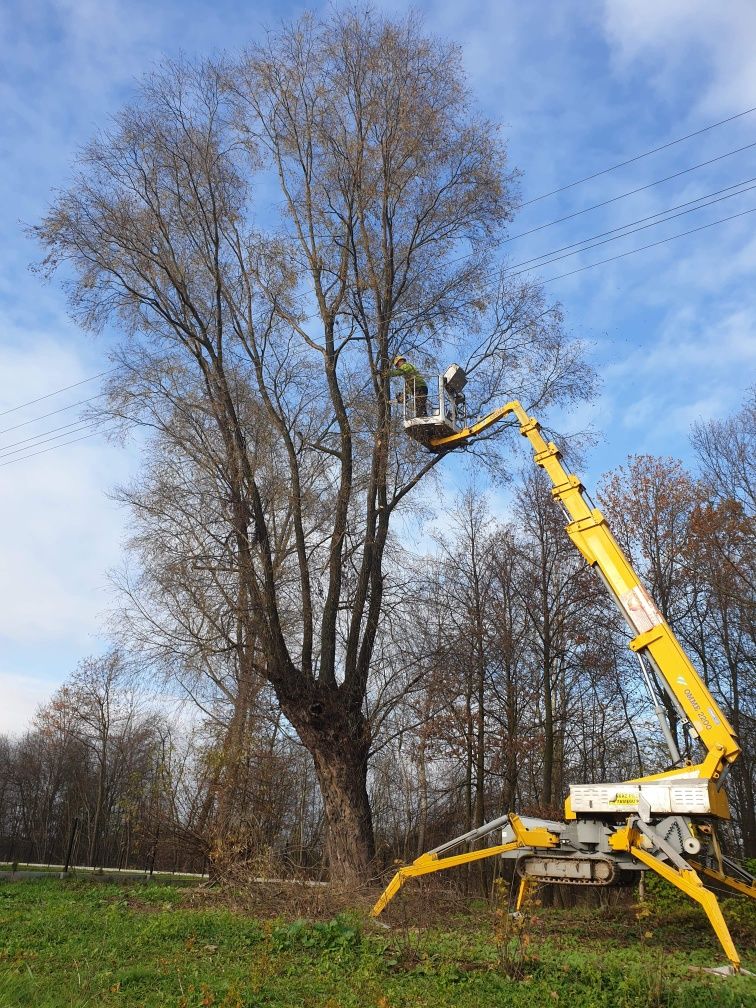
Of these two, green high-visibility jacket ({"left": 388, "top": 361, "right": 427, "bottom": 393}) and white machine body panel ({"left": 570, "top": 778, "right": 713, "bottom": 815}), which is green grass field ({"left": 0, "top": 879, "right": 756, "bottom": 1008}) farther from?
green high-visibility jacket ({"left": 388, "top": 361, "right": 427, "bottom": 393})

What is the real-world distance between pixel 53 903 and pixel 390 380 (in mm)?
10635

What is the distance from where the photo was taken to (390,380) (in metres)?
15.7

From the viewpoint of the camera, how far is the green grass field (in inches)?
233

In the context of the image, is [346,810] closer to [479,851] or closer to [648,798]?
[479,851]

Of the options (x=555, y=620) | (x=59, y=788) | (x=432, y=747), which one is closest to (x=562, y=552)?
(x=555, y=620)

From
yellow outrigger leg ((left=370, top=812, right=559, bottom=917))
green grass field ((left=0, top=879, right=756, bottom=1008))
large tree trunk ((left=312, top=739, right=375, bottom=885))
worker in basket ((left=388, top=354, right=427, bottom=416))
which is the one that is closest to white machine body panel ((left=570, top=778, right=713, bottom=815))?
yellow outrigger leg ((left=370, top=812, right=559, bottom=917))

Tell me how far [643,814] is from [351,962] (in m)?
3.65

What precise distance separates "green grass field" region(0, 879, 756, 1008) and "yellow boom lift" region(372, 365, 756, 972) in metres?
0.67

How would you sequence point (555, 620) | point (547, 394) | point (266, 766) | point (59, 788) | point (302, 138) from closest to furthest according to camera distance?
point (547, 394), point (302, 138), point (266, 766), point (555, 620), point (59, 788)

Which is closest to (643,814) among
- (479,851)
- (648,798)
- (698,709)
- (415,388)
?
(648,798)

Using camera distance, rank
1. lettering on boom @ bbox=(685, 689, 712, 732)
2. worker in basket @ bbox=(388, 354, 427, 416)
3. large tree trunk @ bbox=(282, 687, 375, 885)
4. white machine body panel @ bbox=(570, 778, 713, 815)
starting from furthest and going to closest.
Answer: large tree trunk @ bbox=(282, 687, 375, 885), worker in basket @ bbox=(388, 354, 427, 416), lettering on boom @ bbox=(685, 689, 712, 732), white machine body panel @ bbox=(570, 778, 713, 815)

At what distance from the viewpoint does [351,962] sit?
7.31 meters

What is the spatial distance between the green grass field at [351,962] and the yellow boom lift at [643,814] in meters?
0.67

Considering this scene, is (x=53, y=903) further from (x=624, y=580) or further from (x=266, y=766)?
(x=624, y=580)
